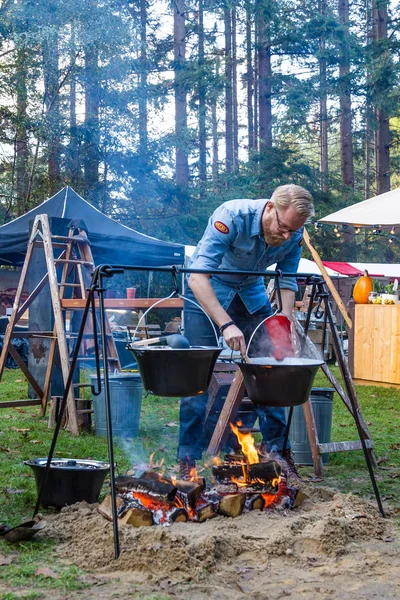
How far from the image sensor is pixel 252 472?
12.2 ft

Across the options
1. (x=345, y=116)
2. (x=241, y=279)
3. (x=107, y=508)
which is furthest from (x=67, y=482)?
(x=345, y=116)

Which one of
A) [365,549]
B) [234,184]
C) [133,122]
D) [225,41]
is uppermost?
[225,41]

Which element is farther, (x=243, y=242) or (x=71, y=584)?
(x=243, y=242)

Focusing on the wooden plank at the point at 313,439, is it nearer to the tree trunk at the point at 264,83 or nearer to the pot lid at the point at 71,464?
the pot lid at the point at 71,464

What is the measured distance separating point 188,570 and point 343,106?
24.1m

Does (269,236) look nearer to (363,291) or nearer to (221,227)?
(221,227)

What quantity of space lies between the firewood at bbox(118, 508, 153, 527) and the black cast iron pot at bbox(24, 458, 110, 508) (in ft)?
1.49

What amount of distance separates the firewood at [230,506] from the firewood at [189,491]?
14 cm

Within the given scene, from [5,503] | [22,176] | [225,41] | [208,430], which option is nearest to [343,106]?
[225,41]

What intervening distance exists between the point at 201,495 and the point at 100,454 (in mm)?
1841

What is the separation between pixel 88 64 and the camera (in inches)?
755

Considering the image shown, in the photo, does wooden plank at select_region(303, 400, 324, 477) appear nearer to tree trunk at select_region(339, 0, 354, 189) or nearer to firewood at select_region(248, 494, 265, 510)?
firewood at select_region(248, 494, 265, 510)

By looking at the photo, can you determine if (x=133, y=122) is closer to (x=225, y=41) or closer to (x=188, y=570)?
(x=225, y=41)

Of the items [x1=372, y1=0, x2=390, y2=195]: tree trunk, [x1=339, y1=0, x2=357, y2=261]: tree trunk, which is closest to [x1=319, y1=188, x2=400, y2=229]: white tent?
[x1=372, y1=0, x2=390, y2=195]: tree trunk
